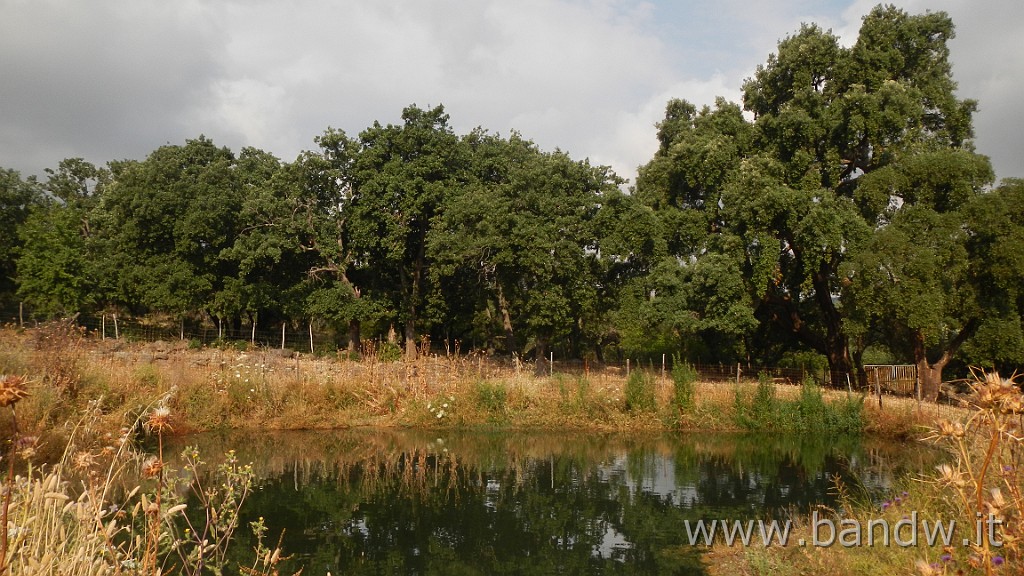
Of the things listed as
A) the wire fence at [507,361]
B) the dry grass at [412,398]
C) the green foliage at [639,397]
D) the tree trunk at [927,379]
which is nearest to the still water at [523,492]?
the dry grass at [412,398]

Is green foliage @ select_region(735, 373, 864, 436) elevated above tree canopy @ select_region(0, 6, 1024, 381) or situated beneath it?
situated beneath

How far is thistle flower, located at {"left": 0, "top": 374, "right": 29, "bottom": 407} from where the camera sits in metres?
1.92

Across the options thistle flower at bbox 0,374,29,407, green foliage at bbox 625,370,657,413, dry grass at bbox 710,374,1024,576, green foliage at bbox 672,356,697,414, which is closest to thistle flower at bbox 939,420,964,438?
dry grass at bbox 710,374,1024,576

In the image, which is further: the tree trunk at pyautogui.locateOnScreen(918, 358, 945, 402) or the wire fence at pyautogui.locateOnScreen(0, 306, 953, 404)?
the wire fence at pyautogui.locateOnScreen(0, 306, 953, 404)

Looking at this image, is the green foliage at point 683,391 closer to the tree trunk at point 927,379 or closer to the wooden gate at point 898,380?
the wooden gate at point 898,380

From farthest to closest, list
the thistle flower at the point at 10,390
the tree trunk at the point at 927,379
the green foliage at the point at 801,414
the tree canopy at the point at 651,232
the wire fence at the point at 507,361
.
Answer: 1. the wire fence at the point at 507,361
2. the tree trunk at the point at 927,379
3. the tree canopy at the point at 651,232
4. the green foliage at the point at 801,414
5. the thistle flower at the point at 10,390

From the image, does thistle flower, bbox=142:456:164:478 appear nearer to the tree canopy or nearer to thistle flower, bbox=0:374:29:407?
thistle flower, bbox=0:374:29:407

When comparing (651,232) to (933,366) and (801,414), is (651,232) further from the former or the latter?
(933,366)

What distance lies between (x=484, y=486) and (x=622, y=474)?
280 centimetres

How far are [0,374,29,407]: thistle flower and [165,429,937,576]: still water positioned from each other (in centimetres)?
577

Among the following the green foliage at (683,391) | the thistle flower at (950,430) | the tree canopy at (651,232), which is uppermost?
the tree canopy at (651,232)

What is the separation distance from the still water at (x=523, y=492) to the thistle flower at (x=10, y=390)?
5.77 meters

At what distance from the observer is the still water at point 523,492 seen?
7883 millimetres

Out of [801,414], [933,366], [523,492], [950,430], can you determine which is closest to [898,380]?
[933,366]
